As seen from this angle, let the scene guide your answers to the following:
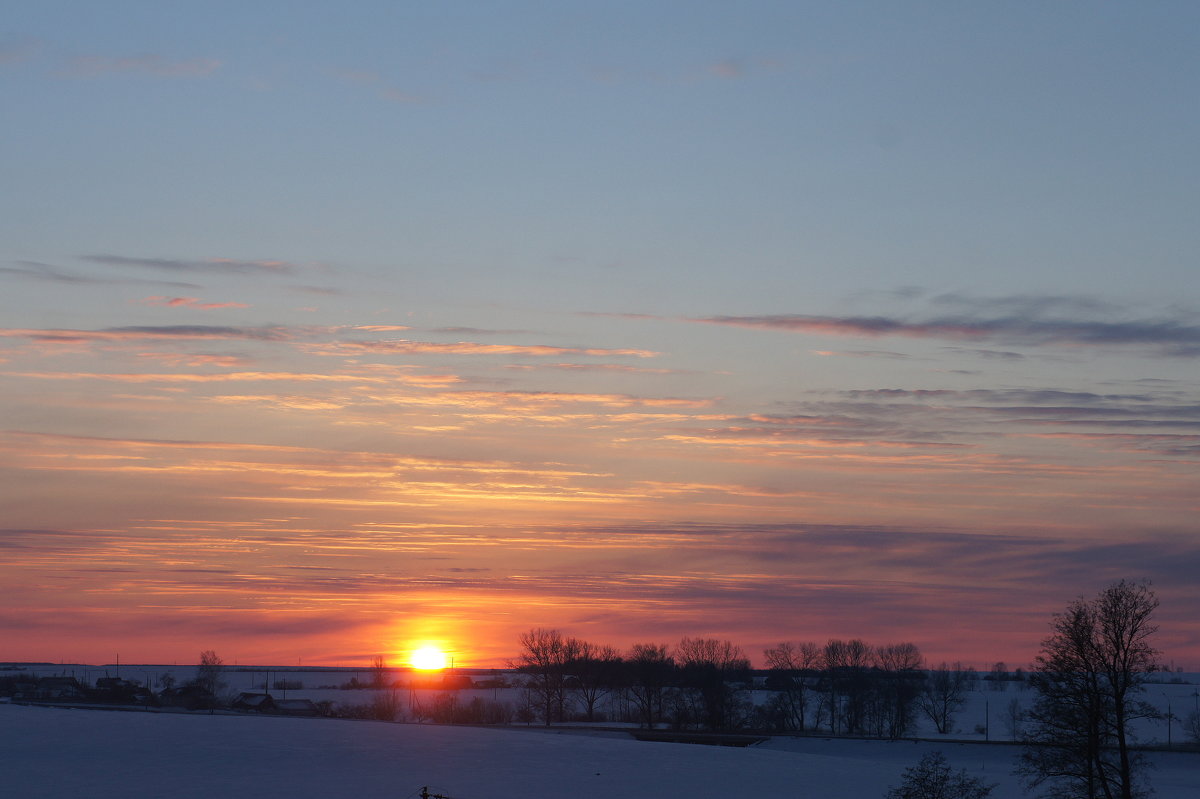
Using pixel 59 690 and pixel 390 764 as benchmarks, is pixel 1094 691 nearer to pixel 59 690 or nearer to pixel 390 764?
pixel 390 764

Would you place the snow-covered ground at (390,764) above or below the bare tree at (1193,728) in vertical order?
above

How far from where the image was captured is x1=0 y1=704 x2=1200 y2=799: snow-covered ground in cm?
6812

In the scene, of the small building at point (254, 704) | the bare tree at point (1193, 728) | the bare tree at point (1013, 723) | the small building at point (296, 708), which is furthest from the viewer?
the small building at point (254, 704)

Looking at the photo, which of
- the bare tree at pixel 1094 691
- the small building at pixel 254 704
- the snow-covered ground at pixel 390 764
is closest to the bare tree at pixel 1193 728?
the snow-covered ground at pixel 390 764

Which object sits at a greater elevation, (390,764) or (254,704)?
(390,764)

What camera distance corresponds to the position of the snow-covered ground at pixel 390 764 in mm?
68125

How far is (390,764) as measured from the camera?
258ft

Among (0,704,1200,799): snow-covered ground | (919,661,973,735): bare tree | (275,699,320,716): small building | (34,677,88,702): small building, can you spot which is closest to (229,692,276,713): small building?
(275,699,320,716): small building

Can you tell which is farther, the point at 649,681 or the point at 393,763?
the point at 649,681

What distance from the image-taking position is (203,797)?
63375 millimetres

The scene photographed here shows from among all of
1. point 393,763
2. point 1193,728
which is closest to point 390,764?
point 393,763

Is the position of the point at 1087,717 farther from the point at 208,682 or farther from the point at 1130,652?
the point at 208,682

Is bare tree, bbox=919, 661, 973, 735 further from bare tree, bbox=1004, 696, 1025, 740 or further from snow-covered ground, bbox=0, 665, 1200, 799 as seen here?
snow-covered ground, bbox=0, 665, 1200, 799

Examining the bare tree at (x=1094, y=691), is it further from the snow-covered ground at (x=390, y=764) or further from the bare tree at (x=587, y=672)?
the bare tree at (x=587, y=672)
